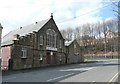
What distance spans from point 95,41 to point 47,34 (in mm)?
63310

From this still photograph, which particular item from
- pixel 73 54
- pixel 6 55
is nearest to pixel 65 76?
pixel 6 55

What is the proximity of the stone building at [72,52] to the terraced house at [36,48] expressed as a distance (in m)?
2.53

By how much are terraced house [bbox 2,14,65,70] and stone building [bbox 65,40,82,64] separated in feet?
8.30

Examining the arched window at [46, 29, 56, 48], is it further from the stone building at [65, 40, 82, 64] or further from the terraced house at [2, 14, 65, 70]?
the stone building at [65, 40, 82, 64]

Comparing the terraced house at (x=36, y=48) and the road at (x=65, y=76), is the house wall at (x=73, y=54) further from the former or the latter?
the road at (x=65, y=76)

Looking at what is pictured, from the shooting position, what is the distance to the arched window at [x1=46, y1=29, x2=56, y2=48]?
44.9 m

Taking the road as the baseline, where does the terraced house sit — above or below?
above

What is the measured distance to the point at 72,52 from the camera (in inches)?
2138

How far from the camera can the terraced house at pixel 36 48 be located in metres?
36.7

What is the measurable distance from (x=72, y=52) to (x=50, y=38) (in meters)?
10.5

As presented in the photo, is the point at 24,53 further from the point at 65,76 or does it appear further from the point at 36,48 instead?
the point at 65,76

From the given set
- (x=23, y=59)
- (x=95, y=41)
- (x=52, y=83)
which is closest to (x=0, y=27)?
(x=23, y=59)

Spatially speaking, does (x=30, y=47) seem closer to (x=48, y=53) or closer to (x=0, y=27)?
(x=48, y=53)

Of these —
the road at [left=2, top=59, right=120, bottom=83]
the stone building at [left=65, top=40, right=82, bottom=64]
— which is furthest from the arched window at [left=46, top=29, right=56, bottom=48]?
the road at [left=2, top=59, right=120, bottom=83]
